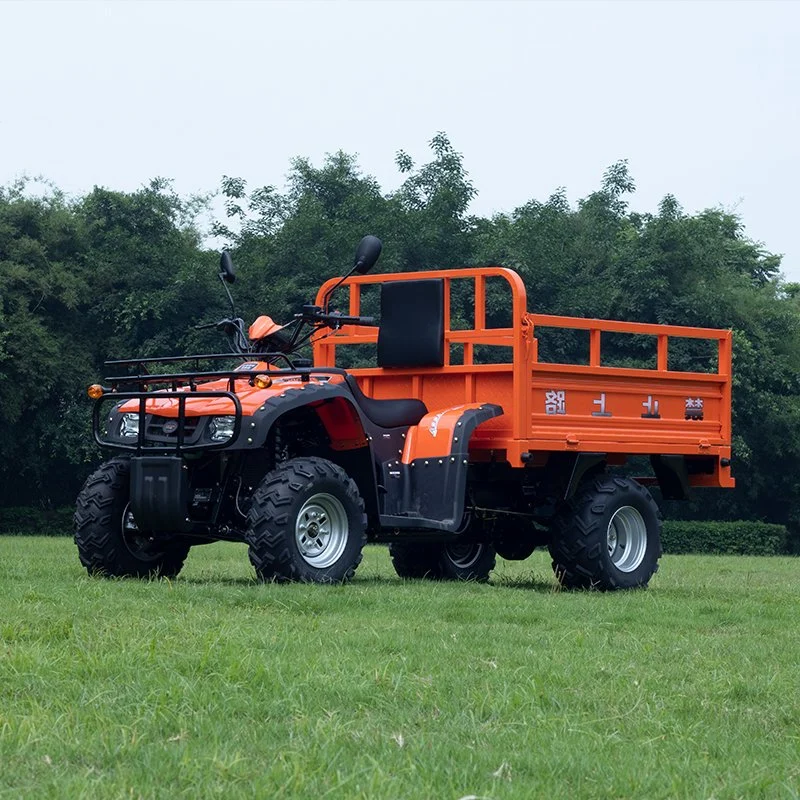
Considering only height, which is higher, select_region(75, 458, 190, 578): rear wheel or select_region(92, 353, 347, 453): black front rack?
select_region(92, 353, 347, 453): black front rack

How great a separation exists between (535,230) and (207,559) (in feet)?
91.4

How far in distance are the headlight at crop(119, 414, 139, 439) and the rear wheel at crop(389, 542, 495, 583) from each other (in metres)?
3.07

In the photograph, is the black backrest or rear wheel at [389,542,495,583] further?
rear wheel at [389,542,495,583]

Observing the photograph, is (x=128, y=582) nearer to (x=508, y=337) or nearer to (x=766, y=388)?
(x=508, y=337)

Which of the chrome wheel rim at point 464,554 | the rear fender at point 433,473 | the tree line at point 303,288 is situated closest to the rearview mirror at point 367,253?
the rear fender at point 433,473

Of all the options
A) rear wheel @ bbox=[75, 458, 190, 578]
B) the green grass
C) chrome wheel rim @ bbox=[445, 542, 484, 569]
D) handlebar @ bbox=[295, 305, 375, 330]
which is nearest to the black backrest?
handlebar @ bbox=[295, 305, 375, 330]

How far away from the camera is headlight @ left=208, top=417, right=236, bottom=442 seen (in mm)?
10969

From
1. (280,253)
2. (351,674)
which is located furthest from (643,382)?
(280,253)

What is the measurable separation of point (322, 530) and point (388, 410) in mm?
1329

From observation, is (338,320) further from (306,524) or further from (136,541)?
(136,541)

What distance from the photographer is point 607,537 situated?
12.9 m

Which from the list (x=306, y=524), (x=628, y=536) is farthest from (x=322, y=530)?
(x=628, y=536)

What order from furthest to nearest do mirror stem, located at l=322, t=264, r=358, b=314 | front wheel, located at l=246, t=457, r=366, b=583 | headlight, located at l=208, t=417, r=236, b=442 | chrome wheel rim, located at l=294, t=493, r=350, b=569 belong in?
mirror stem, located at l=322, t=264, r=358, b=314, chrome wheel rim, located at l=294, t=493, r=350, b=569, headlight, located at l=208, t=417, r=236, b=442, front wheel, located at l=246, t=457, r=366, b=583

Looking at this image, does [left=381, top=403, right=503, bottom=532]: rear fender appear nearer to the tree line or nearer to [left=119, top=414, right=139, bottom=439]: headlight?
[left=119, top=414, right=139, bottom=439]: headlight
